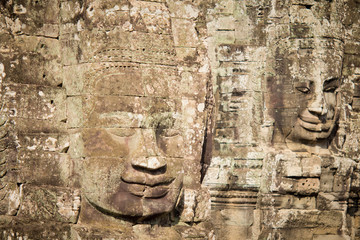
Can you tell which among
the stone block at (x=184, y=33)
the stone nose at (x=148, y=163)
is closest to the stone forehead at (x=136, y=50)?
the stone block at (x=184, y=33)

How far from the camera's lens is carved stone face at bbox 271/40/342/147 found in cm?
1242

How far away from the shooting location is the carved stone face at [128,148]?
6965 millimetres

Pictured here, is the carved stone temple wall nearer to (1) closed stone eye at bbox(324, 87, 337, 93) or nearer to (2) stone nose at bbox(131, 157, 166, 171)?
(2) stone nose at bbox(131, 157, 166, 171)

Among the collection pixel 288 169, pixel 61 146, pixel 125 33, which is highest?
pixel 125 33

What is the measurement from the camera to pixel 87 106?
7113 millimetres

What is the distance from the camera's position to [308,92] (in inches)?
489

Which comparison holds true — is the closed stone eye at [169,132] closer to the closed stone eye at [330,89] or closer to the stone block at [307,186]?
the stone block at [307,186]

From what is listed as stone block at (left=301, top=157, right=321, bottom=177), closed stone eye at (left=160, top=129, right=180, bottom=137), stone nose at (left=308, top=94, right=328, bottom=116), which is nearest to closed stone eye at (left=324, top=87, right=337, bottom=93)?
stone nose at (left=308, top=94, right=328, bottom=116)

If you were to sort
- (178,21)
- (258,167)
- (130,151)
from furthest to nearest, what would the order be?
(258,167) < (178,21) < (130,151)

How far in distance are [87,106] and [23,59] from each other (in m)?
0.77

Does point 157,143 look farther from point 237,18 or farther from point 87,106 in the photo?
point 237,18

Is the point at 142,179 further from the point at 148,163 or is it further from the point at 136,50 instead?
the point at 136,50

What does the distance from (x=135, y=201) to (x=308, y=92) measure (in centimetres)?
614

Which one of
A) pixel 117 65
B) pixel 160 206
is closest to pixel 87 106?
pixel 117 65
